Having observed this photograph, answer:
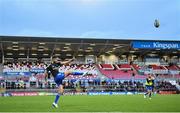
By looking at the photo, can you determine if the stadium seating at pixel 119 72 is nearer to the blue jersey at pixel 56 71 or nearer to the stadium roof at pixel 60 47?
the stadium roof at pixel 60 47

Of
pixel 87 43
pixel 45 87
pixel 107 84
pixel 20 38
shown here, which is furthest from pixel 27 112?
pixel 87 43

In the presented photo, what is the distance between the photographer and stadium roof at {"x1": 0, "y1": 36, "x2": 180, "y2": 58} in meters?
55.9

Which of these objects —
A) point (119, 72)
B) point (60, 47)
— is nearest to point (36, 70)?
point (60, 47)

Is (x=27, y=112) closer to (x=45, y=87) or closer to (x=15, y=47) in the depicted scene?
(x=45, y=87)

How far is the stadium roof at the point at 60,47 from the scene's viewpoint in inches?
2201

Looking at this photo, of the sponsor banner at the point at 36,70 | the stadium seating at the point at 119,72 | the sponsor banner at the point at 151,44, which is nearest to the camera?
the sponsor banner at the point at 151,44

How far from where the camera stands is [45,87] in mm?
48000

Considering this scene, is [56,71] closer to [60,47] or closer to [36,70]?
[36,70]

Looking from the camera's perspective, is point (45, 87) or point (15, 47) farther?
point (15, 47)

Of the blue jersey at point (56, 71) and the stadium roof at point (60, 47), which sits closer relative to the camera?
the blue jersey at point (56, 71)

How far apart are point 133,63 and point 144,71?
29.1 ft

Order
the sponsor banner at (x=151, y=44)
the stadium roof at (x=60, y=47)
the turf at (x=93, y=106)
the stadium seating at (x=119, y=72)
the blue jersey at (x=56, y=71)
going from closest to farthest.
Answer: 1. the turf at (x=93, y=106)
2. the blue jersey at (x=56, y=71)
3. the sponsor banner at (x=151, y=44)
4. the stadium roof at (x=60, y=47)
5. the stadium seating at (x=119, y=72)

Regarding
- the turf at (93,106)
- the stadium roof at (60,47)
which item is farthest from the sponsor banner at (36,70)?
the turf at (93,106)

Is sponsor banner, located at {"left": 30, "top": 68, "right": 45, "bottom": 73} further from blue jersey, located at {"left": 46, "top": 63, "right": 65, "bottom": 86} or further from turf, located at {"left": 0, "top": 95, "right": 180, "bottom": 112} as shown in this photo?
blue jersey, located at {"left": 46, "top": 63, "right": 65, "bottom": 86}
